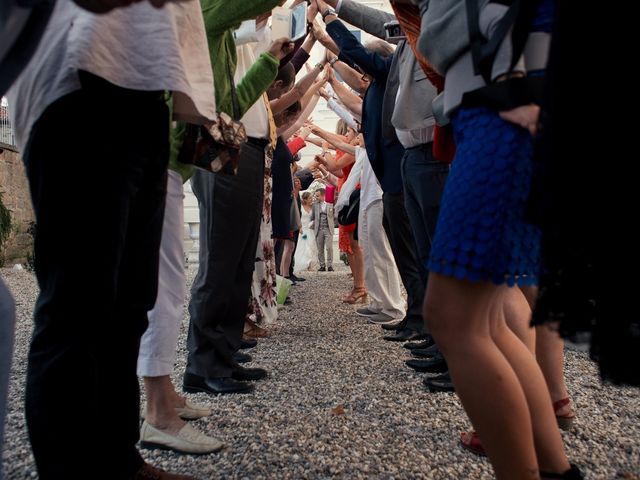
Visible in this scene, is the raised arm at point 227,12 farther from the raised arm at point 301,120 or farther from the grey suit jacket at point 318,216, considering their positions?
the grey suit jacket at point 318,216

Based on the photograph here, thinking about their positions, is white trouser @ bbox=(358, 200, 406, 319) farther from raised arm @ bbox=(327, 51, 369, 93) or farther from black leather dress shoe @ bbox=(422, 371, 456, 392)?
black leather dress shoe @ bbox=(422, 371, 456, 392)

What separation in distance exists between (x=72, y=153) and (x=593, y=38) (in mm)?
947

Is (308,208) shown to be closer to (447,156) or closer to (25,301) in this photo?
(25,301)

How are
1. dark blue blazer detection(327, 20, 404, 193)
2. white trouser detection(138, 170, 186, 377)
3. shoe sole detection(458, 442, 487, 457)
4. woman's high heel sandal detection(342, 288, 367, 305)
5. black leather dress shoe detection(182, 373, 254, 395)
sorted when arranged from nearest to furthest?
shoe sole detection(458, 442, 487, 457), white trouser detection(138, 170, 186, 377), black leather dress shoe detection(182, 373, 254, 395), dark blue blazer detection(327, 20, 404, 193), woman's high heel sandal detection(342, 288, 367, 305)

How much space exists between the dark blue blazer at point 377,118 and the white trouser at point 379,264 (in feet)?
2.58

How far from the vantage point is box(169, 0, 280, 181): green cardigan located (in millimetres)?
1800

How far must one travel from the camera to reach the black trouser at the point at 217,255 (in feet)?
7.32

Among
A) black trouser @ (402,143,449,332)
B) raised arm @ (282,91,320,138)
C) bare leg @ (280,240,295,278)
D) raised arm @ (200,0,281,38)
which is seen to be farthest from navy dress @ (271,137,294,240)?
raised arm @ (200,0,281,38)

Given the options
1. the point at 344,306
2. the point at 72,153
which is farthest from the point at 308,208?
the point at 72,153

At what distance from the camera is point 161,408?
1.64m

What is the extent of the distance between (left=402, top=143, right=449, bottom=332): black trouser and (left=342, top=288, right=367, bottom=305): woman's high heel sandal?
297 cm

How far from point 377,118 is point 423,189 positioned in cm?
122

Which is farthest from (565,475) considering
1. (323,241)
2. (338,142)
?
(323,241)

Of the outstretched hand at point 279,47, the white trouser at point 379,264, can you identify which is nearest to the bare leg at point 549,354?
the outstretched hand at point 279,47
